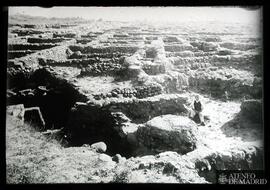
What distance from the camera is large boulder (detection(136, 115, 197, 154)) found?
5578 mm

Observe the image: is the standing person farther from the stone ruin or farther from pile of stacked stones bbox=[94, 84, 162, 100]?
pile of stacked stones bbox=[94, 84, 162, 100]

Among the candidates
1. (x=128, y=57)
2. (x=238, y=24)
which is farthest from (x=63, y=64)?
(x=238, y=24)

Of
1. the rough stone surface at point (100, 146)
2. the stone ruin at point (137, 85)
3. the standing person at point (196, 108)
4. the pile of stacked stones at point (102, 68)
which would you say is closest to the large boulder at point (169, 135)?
the stone ruin at point (137, 85)

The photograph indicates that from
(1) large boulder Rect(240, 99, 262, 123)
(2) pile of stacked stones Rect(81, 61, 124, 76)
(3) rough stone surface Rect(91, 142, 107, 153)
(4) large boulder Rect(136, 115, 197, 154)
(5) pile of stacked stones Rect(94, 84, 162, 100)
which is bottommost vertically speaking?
(3) rough stone surface Rect(91, 142, 107, 153)

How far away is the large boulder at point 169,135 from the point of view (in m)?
5.58

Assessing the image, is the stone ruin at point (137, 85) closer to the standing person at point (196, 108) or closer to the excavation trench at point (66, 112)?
the excavation trench at point (66, 112)

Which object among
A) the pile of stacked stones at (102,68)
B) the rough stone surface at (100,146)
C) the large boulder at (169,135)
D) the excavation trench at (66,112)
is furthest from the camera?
the pile of stacked stones at (102,68)

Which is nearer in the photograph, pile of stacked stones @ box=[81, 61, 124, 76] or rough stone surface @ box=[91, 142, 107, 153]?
rough stone surface @ box=[91, 142, 107, 153]

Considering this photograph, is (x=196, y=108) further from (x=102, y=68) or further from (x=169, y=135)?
(x=102, y=68)

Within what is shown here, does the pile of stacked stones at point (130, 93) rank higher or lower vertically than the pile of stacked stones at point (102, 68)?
lower

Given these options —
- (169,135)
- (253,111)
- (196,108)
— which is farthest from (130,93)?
(253,111)

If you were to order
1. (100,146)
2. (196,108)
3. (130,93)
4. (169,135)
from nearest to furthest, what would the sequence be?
(169,135), (100,146), (196,108), (130,93)

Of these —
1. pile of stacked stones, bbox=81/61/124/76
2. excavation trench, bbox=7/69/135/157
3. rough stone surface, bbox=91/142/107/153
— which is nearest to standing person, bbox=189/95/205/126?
excavation trench, bbox=7/69/135/157

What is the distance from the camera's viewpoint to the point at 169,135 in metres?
5.61
